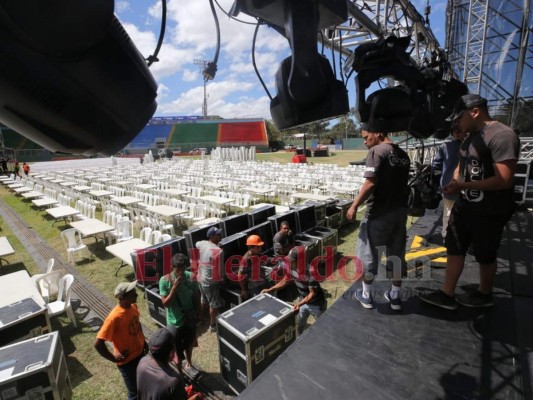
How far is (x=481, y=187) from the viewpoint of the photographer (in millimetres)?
2430

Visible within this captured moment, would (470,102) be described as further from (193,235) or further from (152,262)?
(152,262)

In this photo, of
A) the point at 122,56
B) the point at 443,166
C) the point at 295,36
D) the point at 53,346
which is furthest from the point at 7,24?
the point at 443,166

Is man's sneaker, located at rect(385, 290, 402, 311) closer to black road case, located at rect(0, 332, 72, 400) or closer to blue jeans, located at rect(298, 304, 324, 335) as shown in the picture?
blue jeans, located at rect(298, 304, 324, 335)

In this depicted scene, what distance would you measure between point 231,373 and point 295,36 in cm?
338

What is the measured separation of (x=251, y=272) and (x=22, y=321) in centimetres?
303

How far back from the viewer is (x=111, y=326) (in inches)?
116

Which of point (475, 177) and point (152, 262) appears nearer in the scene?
point (475, 177)

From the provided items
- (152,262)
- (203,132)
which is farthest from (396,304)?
(203,132)

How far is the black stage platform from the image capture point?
2.13m

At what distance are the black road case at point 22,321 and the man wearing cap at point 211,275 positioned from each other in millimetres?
2046

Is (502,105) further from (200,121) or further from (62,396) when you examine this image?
(200,121)

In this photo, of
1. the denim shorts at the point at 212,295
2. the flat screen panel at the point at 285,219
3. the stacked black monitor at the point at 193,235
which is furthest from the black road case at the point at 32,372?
the flat screen panel at the point at 285,219

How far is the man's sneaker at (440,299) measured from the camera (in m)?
2.93

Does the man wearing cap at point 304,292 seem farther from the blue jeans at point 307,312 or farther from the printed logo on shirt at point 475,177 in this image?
the printed logo on shirt at point 475,177
